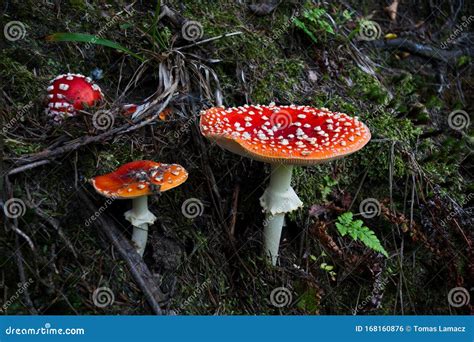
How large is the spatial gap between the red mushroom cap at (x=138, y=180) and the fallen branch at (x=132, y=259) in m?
0.34

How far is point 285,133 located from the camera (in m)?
3.57

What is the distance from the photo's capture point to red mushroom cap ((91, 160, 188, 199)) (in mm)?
3143

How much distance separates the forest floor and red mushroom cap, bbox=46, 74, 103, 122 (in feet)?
0.38

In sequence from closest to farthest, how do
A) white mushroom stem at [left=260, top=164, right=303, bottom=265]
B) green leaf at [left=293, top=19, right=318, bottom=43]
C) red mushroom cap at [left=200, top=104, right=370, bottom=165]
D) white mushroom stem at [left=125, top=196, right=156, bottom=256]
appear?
red mushroom cap at [left=200, top=104, right=370, bottom=165]
white mushroom stem at [left=125, top=196, right=156, bottom=256]
white mushroom stem at [left=260, top=164, right=303, bottom=265]
green leaf at [left=293, top=19, right=318, bottom=43]

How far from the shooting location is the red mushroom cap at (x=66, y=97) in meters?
3.82

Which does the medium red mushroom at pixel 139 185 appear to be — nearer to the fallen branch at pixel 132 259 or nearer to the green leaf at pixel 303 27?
the fallen branch at pixel 132 259

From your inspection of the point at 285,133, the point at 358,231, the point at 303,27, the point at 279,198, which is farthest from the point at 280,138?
the point at 303,27

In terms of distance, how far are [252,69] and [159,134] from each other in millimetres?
1324

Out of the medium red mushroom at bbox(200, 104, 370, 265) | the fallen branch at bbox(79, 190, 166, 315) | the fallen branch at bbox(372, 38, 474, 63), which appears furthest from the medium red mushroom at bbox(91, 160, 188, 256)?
the fallen branch at bbox(372, 38, 474, 63)

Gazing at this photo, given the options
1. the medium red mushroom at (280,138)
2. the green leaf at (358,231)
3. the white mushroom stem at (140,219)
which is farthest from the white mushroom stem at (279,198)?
the white mushroom stem at (140,219)

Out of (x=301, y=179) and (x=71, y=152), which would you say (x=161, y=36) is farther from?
(x=301, y=179)

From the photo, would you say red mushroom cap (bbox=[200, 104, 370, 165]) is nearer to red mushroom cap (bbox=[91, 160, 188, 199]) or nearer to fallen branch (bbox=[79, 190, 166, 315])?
red mushroom cap (bbox=[91, 160, 188, 199])

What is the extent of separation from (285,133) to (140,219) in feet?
4.27

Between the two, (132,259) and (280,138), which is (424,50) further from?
(132,259)
